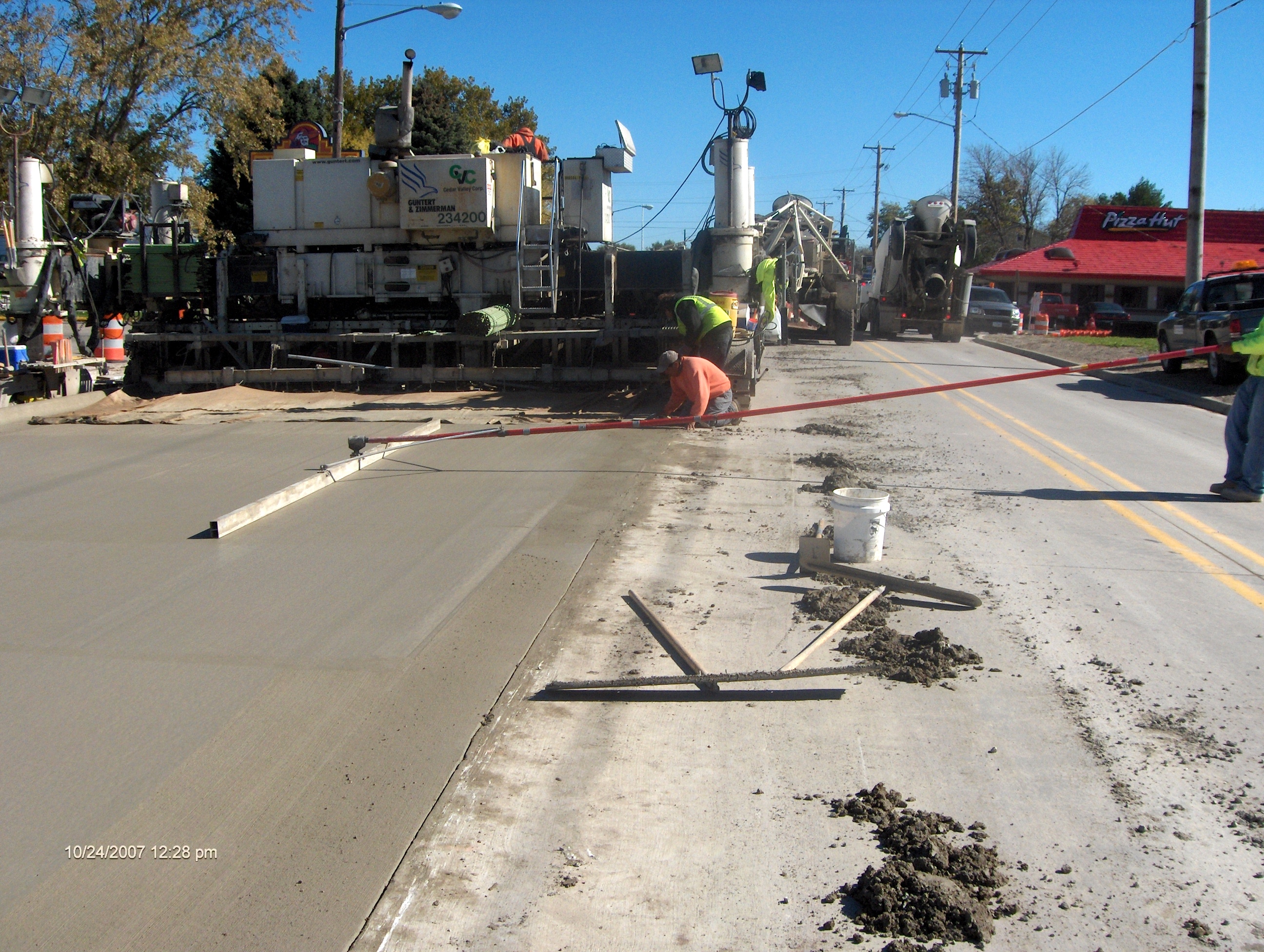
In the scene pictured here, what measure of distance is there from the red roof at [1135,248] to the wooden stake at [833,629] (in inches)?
1726

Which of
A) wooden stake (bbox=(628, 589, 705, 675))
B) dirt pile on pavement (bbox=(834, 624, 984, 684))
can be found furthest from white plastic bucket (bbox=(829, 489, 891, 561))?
wooden stake (bbox=(628, 589, 705, 675))

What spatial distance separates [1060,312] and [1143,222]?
9.55 m

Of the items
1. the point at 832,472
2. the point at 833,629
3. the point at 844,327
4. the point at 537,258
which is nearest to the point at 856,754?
the point at 833,629

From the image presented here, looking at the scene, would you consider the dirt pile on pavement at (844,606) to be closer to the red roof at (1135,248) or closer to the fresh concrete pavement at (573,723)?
the fresh concrete pavement at (573,723)

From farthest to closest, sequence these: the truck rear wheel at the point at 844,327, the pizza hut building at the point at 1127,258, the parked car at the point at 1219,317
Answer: the pizza hut building at the point at 1127,258 → the truck rear wheel at the point at 844,327 → the parked car at the point at 1219,317

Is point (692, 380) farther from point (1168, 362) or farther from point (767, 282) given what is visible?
point (1168, 362)

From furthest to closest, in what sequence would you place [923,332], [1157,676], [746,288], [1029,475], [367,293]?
[923,332] < [367,293] < [746,288] < [1029,475] < [1157,676]

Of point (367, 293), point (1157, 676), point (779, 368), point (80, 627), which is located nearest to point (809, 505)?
point (1157, 676)

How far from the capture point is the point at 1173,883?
3309mm

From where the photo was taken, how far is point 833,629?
17.8 ft

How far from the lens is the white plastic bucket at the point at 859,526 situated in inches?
263

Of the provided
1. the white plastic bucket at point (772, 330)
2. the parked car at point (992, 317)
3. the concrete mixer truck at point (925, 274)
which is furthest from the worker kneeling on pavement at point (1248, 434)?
the parked car at point (992, 317)

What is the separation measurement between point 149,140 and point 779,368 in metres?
17.0

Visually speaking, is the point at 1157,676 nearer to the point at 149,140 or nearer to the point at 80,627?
the point at 80,627
